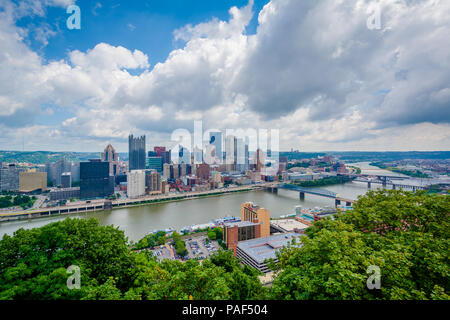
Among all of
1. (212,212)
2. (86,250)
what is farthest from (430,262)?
(212,212)

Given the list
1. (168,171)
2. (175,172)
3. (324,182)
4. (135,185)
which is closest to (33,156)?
(168,171)

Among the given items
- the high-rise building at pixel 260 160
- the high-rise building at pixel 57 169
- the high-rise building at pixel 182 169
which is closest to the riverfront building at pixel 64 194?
the high-rise building at pixel 57 169

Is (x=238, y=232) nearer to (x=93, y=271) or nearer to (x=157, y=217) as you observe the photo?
(x=157, y=217)

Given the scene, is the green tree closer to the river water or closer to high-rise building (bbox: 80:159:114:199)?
the river water

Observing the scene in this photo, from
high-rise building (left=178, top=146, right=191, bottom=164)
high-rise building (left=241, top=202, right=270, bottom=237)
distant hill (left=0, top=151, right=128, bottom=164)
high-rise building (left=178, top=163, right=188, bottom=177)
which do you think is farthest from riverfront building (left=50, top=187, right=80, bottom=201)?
high-rise building (left=241, top=202, right=270, bottom=237)

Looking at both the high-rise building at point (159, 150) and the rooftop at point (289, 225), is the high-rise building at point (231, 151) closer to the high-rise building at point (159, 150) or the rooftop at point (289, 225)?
the high-rise building at point (159, 150)
